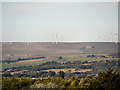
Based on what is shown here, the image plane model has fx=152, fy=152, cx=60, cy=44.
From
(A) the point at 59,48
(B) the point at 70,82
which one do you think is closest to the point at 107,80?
(B) the point at 70,82

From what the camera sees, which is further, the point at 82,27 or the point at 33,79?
the point at 82,27

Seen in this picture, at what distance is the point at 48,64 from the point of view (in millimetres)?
2715

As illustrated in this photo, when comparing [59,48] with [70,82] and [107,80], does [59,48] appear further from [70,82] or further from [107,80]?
[107,80]

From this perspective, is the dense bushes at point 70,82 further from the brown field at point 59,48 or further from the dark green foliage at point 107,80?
the brown field at point 59,48

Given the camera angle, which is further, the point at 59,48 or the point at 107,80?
the point at 59,48

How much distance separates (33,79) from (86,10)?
5.06 ft

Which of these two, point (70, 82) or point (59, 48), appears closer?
point (70, 82)

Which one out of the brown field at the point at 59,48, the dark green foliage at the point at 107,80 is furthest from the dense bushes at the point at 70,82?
the brown field at the point at 59,48

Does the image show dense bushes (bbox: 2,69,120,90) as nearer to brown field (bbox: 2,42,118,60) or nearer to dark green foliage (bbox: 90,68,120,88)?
dark green foliage (bbox: 90,68,120,88)

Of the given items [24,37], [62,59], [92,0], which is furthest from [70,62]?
[92,0]

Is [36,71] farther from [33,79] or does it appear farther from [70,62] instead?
[70,62]

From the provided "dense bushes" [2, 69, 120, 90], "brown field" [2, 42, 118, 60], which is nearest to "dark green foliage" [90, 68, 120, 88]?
"dense bushes" [2, 69, 120, 90]

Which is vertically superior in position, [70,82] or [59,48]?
[59,48]

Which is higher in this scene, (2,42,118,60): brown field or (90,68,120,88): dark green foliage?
(2,42,118,60): brown field
